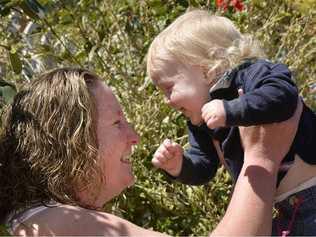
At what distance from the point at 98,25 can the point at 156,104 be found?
27.5 inches

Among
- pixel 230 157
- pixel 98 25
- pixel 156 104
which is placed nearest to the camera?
pixel 230 157

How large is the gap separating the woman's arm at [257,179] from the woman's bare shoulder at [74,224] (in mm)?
271

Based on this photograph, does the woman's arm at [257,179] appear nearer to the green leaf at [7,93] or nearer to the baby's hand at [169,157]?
the baby's hand at [169,157]

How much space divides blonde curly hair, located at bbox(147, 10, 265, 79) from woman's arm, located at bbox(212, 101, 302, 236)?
311mm

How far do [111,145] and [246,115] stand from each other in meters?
0.42

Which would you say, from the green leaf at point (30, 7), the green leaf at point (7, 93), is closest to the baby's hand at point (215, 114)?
the green leaf at point (7, 93)

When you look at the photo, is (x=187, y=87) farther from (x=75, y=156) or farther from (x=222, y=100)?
(x=75, y=156)

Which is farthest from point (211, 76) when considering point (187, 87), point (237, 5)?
point (237, 5)

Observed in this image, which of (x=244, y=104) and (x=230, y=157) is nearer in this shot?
(x=244, y=104)

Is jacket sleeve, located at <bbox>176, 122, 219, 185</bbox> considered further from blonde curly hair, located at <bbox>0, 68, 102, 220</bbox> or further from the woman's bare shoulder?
the woman's bare shoulder

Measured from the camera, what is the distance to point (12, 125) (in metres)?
2.45

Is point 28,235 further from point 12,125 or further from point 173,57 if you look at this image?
point 173,57

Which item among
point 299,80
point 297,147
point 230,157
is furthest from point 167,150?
point 299,80

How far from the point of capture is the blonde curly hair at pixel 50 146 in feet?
7.62
